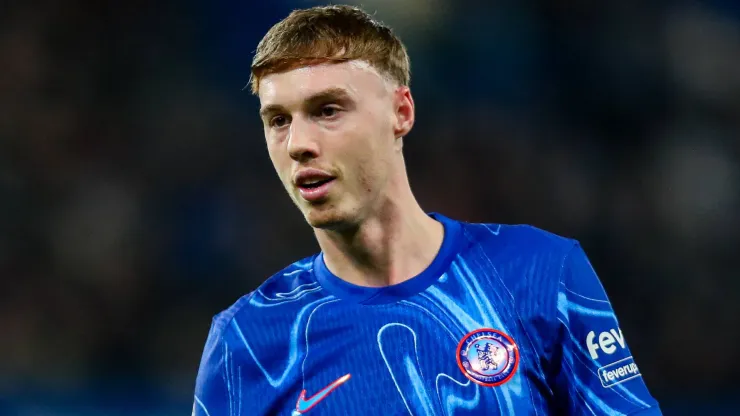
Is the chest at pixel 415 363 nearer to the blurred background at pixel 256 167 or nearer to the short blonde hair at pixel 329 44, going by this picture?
the short blonde hair at pixel 329 44

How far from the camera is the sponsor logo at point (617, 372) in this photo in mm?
2119

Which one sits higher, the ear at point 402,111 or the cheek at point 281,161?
the ear at point 402,111

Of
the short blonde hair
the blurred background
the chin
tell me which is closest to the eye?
the short blonde hair

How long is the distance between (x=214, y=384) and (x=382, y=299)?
54 centimetres

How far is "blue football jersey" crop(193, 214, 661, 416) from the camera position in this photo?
83.4 inches

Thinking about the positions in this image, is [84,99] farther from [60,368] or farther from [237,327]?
[237,327]

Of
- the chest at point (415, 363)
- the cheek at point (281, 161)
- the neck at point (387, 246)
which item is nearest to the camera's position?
the chest at point (415, 363)

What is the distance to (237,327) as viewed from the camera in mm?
2414

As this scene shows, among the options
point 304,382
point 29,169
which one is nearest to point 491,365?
point 304,382

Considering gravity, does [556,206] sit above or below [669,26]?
below

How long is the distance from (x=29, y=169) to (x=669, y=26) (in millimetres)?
4669

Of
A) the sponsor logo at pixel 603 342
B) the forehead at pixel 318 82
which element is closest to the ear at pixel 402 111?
the forehead at pixel 318 82

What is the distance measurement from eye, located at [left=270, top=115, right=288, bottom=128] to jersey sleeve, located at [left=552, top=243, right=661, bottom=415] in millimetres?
831

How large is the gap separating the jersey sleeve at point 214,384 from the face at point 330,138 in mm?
495
